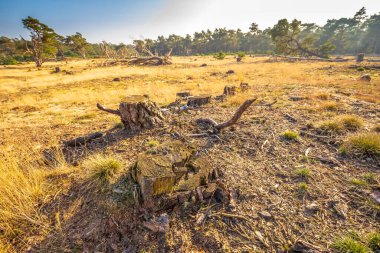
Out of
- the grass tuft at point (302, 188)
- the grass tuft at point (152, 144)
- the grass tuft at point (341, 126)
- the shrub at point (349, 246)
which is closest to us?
the shrub at point (349, 246)

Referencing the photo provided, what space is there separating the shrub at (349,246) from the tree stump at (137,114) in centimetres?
431

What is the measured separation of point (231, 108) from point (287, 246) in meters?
5.31

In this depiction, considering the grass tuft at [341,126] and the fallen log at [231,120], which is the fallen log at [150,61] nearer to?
the fallen log at [231,120]

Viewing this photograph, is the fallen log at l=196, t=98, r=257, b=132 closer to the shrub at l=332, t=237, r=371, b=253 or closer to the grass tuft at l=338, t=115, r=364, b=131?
the shrub at l=332, t=237, r=371, b=253

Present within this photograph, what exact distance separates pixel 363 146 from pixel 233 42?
294 feet

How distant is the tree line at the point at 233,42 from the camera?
35.9 metres

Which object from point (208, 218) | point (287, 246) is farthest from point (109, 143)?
point (287, 246)

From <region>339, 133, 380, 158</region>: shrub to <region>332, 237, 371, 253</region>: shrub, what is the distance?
7.87 ft

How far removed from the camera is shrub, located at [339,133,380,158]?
350 cm

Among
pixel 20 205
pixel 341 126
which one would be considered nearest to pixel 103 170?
pixel 20 205

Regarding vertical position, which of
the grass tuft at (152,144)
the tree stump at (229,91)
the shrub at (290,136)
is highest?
the tree stump at (229,91)

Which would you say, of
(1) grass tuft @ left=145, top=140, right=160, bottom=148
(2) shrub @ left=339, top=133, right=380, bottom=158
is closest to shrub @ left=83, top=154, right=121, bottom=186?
(1) grass tuft @ left=145, top=140, right=160, bottom=148

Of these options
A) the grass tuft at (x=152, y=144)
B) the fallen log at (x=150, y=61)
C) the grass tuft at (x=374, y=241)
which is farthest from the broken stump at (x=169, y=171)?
the fallen log at (x=150, y=61)

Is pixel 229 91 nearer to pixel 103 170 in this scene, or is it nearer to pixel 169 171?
pixel 169 171
